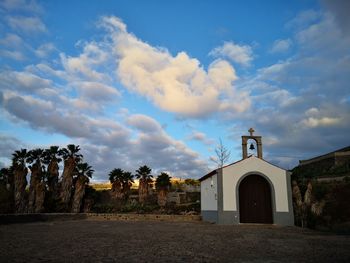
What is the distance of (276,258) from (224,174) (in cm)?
1240

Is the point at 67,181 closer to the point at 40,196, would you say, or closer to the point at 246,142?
the point at 40,196

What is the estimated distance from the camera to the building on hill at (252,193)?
19.2 meters

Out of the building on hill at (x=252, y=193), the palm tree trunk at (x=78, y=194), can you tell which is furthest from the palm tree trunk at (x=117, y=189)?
the building on hill at (x=252, y=193)

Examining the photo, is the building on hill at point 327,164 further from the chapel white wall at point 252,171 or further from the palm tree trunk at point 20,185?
the palm tree trunk at point 20,185

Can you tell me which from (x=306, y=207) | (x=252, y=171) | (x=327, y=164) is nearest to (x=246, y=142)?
Result: (x=252, y=171)

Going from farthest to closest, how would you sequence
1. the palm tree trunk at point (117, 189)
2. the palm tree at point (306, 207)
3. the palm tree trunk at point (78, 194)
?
the palm tree trunk at point (117, 189) < the palm tree trunk at point (78, 194) < the palm tree at point (306, 207)

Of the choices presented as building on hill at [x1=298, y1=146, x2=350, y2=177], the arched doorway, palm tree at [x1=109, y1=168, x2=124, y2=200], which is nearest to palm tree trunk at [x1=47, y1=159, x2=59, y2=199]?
palm tree at [x1=109, y1=168, x2=124, y2=200]

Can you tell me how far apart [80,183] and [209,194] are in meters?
18.4

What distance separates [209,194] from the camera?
2191cm

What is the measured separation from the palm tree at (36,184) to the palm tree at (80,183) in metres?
3.70

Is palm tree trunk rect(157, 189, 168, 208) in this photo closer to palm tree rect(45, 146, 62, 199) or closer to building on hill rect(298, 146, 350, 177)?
palm tree rect(45, 146, 62, 199)

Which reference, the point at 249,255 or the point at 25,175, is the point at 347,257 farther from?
the point at 25,175

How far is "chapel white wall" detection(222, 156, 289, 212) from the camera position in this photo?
762 inches

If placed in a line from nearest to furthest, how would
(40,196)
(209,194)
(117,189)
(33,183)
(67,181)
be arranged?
(209,194) < (40,196) < (33,183) < (67,181) < (117,189)
